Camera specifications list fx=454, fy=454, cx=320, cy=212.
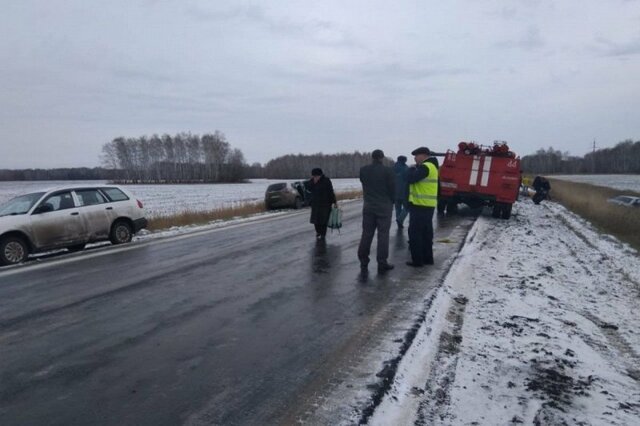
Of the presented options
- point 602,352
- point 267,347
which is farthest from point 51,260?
point 602,352

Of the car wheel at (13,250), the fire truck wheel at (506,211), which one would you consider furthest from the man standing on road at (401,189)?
the car wheel at (13,250)

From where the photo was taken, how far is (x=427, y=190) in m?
8.01

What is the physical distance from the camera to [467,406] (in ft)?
11.3

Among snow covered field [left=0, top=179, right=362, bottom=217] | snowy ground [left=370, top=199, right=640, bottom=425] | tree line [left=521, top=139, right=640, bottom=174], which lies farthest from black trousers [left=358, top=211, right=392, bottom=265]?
tree line [left=521, top=139, right=640, bottom=174]

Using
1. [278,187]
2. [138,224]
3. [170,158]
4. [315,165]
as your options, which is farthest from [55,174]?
[138,224]

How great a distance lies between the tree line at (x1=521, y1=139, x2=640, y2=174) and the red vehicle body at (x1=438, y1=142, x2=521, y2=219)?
446 ft

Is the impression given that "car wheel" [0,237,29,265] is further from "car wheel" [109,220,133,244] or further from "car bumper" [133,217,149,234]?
"car bumper" [133,217,149,234]

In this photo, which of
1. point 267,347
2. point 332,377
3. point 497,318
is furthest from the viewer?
point 497,318

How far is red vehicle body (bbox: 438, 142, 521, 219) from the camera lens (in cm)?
1606

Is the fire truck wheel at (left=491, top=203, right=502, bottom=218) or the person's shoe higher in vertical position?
the fire truck wheel at (left=491, top=203, right=502, bottom=218)

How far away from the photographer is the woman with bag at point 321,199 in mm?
11375

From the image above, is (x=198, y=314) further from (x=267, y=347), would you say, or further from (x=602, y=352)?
(x=602, y=352)

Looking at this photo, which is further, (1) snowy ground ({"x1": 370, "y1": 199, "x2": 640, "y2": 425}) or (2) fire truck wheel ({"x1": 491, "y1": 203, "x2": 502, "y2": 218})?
(2) fire truck wheel ({"x1": 491, "y1": 203, "x2": 502, "y2": 218})

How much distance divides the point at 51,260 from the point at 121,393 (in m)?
7.33
